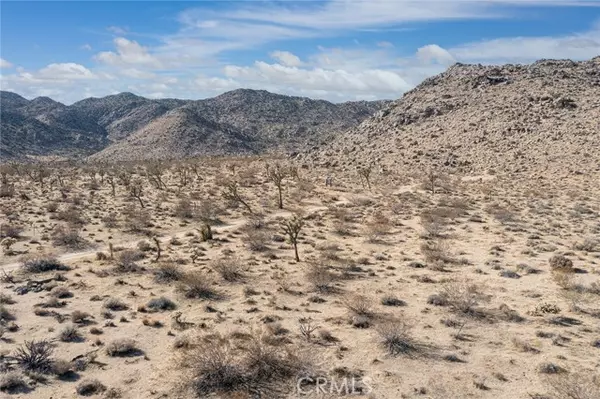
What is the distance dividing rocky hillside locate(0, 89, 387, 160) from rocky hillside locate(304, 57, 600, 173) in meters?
38.5

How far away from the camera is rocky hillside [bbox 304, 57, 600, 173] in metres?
50.6

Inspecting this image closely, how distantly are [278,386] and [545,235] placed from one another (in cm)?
2095

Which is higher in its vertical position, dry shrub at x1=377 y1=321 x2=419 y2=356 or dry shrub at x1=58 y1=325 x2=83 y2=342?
dry shrub at x1=377 y1=321 x2=419 y2=356

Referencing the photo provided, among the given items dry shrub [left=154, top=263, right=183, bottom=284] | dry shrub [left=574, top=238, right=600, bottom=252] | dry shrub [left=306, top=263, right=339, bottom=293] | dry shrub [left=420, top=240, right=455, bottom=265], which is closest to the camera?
dry shrub [left=306, top=263, right=339, bottom=293]

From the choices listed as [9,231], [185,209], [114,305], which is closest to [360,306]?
[114,305]

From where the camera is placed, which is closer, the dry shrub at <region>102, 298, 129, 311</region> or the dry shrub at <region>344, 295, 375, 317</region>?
the dry shrub at <region>344, 295, 375, 317</region>

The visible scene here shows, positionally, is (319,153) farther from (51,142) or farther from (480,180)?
(51,142)

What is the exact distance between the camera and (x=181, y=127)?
415 feet

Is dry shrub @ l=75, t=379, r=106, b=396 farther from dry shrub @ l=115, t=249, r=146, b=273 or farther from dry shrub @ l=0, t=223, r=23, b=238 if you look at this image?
dry shrub @ l=0, t=223, r=23, b=238

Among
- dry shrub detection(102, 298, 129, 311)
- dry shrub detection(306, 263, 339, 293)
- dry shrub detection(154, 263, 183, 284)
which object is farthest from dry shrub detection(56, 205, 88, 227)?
dry shrub detection(306, 263, 339, 293)

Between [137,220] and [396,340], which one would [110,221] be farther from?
[396,340]

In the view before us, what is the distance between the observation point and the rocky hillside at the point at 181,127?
397 ft

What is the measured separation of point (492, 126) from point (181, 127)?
8759cm

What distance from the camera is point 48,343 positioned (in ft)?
50.3
